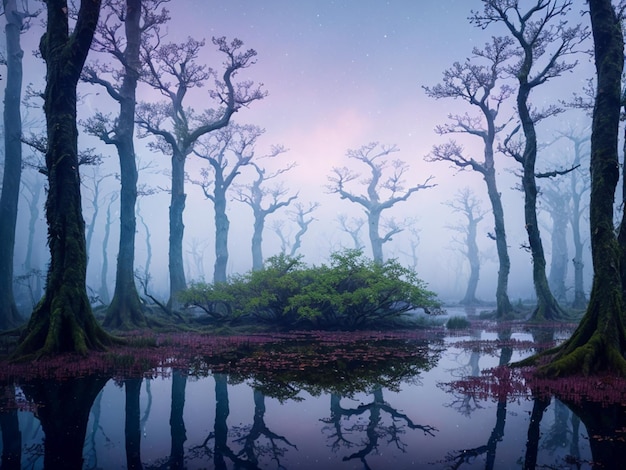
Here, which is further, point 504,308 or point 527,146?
point 504,308

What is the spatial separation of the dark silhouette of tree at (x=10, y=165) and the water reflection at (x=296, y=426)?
15.6 m

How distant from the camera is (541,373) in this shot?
6.85 metres

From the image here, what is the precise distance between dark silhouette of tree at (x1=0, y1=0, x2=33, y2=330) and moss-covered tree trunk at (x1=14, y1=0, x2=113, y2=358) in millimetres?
10720

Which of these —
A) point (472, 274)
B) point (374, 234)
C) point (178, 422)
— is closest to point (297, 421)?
point (178, 422)

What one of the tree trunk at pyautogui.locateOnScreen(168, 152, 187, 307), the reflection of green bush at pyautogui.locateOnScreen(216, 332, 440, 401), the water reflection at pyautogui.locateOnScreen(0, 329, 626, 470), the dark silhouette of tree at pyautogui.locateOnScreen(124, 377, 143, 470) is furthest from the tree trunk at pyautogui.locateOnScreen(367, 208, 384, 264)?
the dark silhouette of tree at pyautogui.locateOnScreen(124, 377, 143, 470)

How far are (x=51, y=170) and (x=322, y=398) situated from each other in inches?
364

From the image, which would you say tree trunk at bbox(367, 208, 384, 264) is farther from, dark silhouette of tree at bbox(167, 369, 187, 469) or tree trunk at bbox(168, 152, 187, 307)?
dark silhouette of tree at bbox(167, 369, 187, 469)

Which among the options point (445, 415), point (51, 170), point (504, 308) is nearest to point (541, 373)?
point (445, 415)

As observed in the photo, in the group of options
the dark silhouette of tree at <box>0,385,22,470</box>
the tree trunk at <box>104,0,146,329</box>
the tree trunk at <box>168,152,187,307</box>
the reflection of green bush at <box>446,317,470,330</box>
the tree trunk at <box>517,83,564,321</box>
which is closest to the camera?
the dark silhouette of tree at <box>0,385,22,470</box>

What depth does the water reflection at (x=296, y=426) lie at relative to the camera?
3699mm

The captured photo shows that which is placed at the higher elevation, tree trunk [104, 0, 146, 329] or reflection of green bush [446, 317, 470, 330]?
tree trunk [104, 0, 146, 329]

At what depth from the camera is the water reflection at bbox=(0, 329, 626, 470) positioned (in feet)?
12.1

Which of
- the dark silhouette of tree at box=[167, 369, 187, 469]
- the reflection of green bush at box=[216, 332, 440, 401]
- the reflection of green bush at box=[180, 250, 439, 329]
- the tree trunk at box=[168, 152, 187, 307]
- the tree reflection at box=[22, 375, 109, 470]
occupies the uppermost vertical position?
the tree trunk at box=[168, 152, 187, 307]

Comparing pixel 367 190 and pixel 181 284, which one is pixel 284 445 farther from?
pixel 367 190
